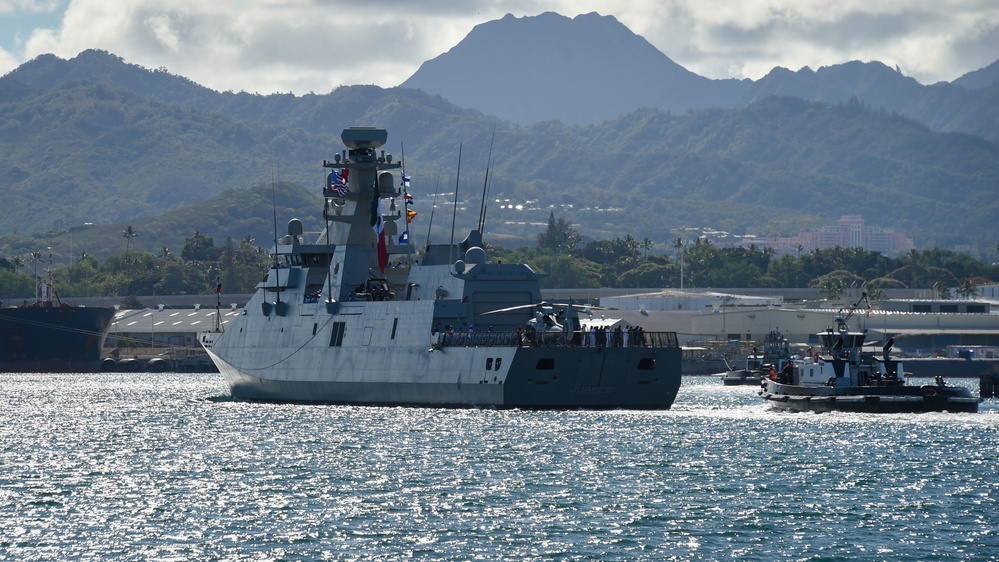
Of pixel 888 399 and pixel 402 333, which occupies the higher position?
pixel 402 333

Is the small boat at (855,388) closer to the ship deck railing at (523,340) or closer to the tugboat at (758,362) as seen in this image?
the ship deck railing at (523,340)

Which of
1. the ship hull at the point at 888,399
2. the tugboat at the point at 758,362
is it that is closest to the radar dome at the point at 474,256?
the ship hull at the point at 888,399

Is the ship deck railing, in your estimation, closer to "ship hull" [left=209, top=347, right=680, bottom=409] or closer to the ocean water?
"ship hull" [left=209, top=347, right=680, bottom=409]

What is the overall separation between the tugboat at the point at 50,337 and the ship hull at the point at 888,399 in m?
67.2

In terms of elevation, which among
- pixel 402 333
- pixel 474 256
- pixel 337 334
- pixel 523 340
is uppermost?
pixel 474 256

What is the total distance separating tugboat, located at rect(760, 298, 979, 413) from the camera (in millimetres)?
58656

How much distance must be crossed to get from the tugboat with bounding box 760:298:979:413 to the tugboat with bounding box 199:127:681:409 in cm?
570

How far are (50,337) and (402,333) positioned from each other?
60575 millimetres

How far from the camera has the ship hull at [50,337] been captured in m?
112

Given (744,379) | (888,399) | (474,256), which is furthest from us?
(744,379)

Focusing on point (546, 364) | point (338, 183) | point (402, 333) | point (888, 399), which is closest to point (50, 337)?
point (338, 183)

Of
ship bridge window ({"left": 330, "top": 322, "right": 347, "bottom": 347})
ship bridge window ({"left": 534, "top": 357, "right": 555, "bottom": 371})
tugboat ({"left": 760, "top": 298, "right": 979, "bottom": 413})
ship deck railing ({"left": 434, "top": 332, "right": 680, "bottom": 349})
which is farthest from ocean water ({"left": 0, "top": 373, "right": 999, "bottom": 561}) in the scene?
ship bridge window ({"left": 330, "top": 322, "right": 347, "bottom": 347})

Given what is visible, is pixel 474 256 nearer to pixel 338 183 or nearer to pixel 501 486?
pixel 338 183

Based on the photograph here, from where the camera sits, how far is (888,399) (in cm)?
5844
